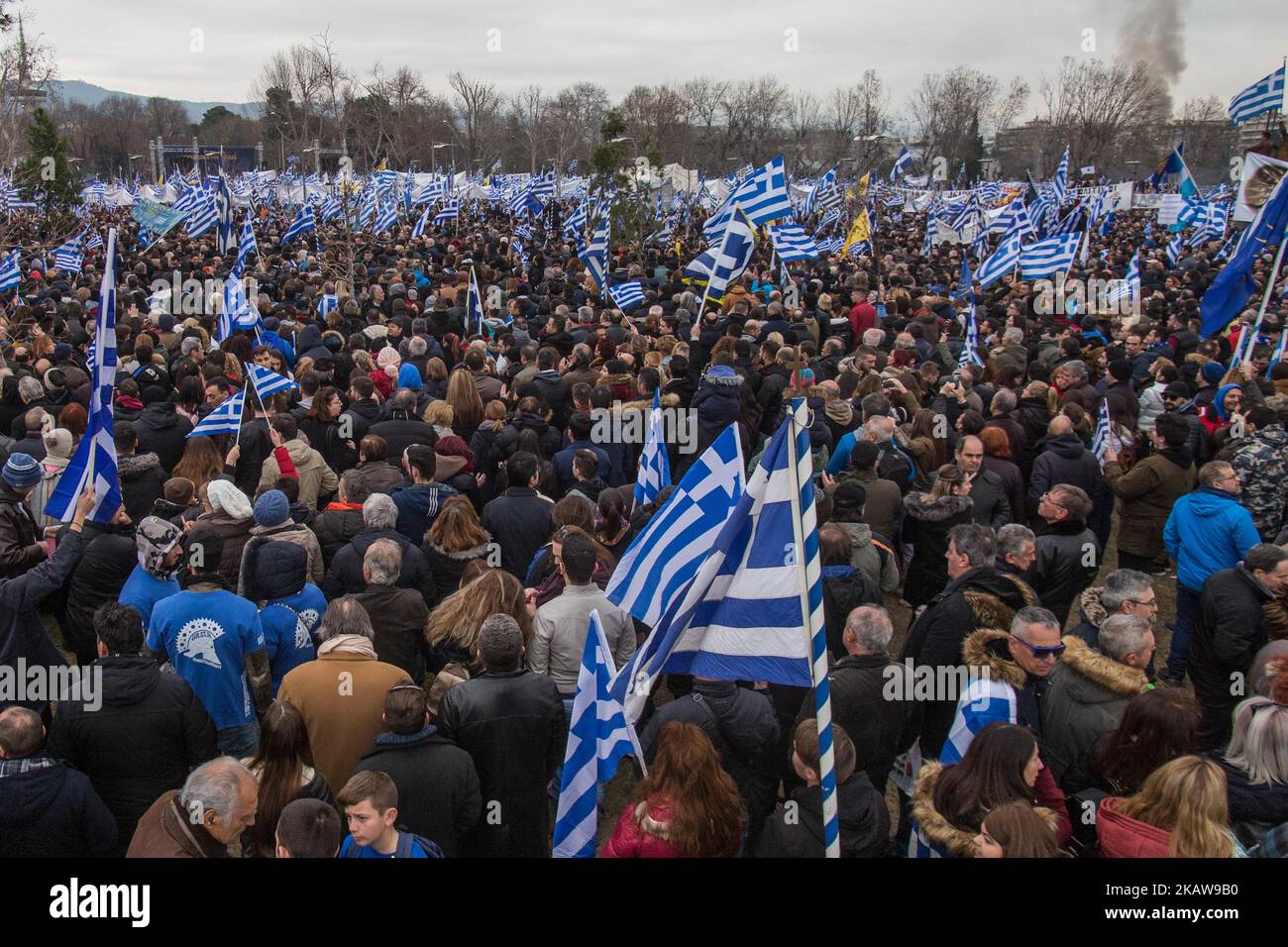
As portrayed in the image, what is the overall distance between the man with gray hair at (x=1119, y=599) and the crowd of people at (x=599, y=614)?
17mm

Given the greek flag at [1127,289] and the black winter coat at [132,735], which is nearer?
the black winter coat at [132,735]

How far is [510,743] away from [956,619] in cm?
214

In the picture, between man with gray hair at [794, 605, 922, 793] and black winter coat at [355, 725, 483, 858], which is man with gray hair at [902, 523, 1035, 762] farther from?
black winter coat at [355, 725, 483, 858]

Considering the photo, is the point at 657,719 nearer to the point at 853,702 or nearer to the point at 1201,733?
the point at 853,702

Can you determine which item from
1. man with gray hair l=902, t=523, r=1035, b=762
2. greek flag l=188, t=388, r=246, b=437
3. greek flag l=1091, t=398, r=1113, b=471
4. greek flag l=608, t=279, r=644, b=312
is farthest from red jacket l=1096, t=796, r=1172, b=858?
greek flag l=608, t=279, r=644, b=312

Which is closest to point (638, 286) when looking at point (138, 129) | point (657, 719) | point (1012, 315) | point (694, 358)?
point (694, 358)

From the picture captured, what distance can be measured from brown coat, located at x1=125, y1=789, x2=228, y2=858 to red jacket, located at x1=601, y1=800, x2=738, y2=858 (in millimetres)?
1330

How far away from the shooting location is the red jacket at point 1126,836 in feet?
11.5

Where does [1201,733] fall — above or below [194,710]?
below

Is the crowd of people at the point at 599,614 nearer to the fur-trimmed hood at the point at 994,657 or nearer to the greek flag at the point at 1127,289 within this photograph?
the fur-trimmed hood at the point at 994,657

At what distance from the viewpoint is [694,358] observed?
11805 millimetres

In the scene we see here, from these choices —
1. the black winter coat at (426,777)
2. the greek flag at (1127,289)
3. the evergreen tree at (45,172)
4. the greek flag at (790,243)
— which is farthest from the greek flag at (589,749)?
the evergreen tree at (45,172)

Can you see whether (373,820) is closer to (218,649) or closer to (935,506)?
(218,649)

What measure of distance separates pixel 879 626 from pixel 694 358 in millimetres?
7402
